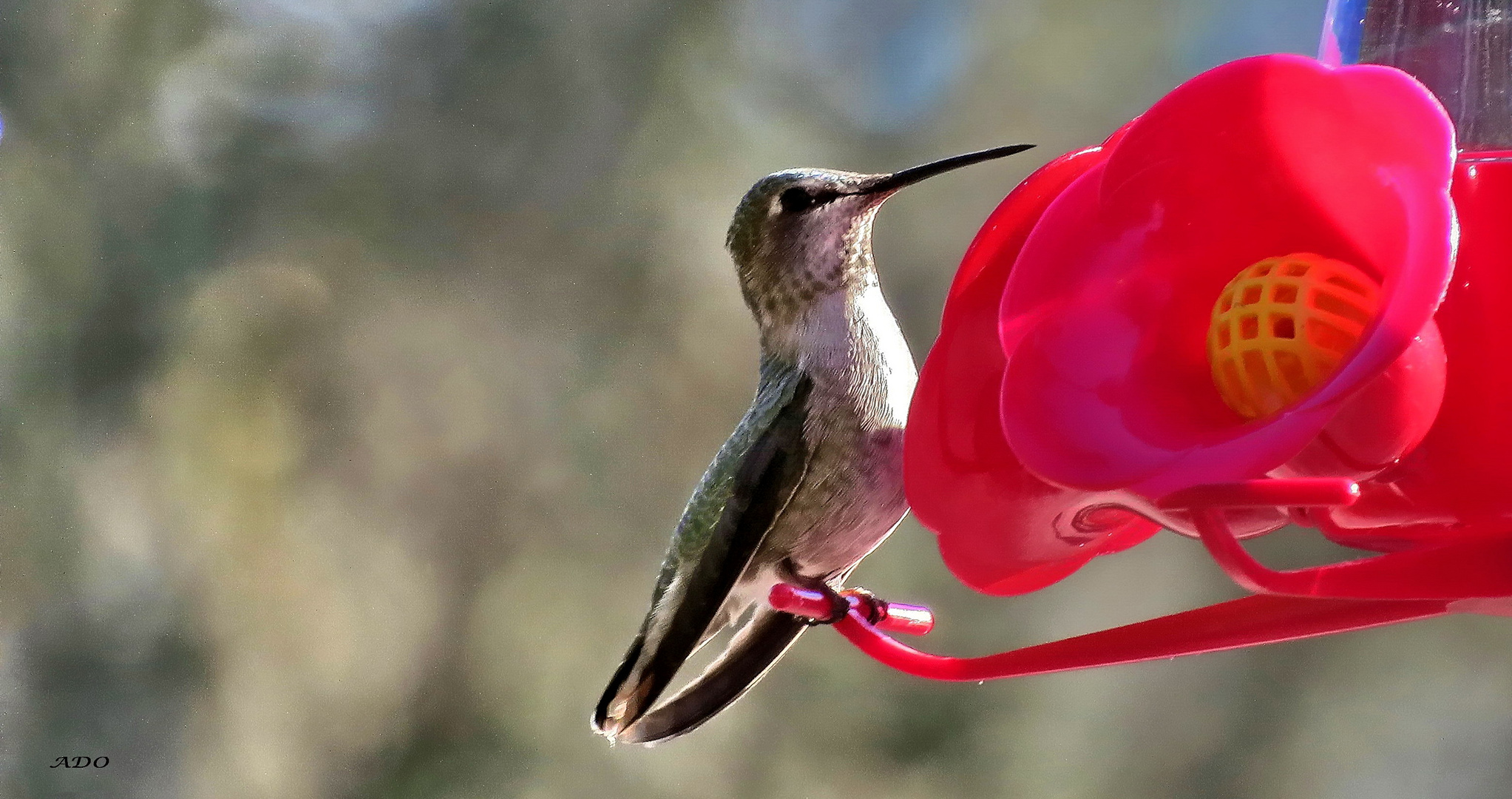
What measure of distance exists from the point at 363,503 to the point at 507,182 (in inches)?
54.8

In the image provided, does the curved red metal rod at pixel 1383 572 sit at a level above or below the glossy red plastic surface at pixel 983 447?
below

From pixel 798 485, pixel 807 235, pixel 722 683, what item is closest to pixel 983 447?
pixel 798 485

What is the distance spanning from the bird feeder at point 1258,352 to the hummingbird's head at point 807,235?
2.59 ft

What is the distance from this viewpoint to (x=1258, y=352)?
124 centimetres

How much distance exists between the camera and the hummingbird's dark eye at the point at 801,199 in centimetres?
228

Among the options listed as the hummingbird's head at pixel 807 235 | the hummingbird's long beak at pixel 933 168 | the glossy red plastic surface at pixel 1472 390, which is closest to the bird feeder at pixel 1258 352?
the glossy red plastic surface at pixel 1472 390

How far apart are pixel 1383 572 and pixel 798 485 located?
110 cm

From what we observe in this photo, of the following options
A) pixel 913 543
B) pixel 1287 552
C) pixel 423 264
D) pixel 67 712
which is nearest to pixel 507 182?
pixel 423 264

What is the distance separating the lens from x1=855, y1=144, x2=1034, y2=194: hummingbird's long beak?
1.81 meters

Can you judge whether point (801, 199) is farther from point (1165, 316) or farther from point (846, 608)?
point (1165, 316)

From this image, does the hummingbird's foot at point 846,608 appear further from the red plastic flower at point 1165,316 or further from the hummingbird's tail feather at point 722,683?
the red plastic flower at point 1165,316

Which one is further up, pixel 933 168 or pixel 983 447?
pixel 933 168

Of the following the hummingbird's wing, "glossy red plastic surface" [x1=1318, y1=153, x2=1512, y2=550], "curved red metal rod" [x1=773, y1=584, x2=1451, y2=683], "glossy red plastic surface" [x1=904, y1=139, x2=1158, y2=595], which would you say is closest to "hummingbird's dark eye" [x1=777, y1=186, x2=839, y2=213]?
the hummingbird's wing

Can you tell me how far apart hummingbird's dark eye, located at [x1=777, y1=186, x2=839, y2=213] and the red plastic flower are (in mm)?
832
